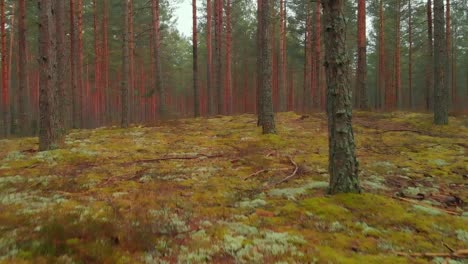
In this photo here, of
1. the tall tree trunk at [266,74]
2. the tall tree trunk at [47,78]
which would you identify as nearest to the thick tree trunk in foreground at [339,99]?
the tall tree trunk at [266,74]

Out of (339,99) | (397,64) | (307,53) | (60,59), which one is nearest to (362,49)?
(307,53)

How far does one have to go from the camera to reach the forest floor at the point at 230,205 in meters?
4.30

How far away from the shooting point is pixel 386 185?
768 cm

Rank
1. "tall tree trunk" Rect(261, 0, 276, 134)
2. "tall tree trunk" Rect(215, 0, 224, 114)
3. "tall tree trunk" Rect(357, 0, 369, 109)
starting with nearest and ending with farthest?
"tall tree trunk" Rect(261, 0, 276, 134) → "tall tree trunk" Rect(357, 0, 369, 109) → "tall tree trunk" Rect(215, 0, 224, 114)

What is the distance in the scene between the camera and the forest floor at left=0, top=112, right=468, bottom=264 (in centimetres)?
430

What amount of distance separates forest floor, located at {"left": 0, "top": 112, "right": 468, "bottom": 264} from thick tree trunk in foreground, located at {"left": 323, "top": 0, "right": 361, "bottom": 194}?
509mm

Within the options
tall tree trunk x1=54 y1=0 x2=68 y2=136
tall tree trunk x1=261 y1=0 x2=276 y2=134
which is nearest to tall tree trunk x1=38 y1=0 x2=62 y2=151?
tall tree trunk x1=54 y1=0 x2=68 y2=136

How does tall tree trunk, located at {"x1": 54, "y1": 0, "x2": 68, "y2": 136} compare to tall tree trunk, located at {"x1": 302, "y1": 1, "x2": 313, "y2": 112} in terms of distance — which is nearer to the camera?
tall tree trunk, located at {"x1": 54, "y1": 0, "x2": 68, "y2": 136}

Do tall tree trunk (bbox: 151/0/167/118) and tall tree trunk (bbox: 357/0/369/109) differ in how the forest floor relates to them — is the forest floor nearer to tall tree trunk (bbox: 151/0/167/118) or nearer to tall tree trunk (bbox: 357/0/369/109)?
tall tree trunk (bbox: 357/0/369/109)

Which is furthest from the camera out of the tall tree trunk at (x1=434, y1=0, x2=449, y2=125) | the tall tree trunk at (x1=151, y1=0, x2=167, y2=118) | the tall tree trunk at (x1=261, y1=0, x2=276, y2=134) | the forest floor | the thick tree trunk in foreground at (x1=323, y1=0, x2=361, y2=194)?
the tall tree trunk at (x1=151, y1=0, x2=167, y2=118)

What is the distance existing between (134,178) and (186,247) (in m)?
4.34

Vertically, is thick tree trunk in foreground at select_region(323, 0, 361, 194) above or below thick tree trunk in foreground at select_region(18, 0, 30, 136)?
below

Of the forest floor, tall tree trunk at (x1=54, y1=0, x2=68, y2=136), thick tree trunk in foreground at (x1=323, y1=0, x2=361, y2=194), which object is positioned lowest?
the forest floor

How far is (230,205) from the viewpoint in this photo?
640cm
